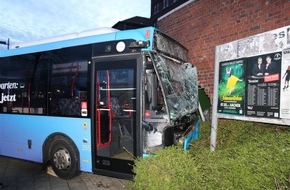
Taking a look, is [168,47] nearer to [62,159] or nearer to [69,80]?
[69,80]

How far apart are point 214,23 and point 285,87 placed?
4497mm

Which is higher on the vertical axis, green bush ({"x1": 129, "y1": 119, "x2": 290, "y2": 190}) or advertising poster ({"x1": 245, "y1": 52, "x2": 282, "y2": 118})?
advertising poster ({"x1": 245, "y1": 52, "x2": 282, "y2": 118})

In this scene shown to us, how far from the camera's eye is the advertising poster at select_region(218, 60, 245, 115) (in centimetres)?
462

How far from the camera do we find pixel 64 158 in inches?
222

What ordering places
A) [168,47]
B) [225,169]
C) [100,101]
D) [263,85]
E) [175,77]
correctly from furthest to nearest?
[168,47] < [175,77] < [100,101] < [263,85] < [225,169]

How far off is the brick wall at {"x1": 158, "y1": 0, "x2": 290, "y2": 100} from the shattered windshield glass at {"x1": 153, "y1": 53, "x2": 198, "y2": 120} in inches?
71.7

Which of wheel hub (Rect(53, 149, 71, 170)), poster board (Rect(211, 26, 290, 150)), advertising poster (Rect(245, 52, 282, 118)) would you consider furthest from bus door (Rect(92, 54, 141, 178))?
advertising poster (Rect(245, 52, 282, 118))

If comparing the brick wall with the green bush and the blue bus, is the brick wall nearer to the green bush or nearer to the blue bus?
the blue bus

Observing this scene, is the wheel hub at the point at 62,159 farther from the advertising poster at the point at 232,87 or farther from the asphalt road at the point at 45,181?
the advertising poster at the point at 232,87

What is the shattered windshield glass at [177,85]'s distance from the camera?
474 centimetres

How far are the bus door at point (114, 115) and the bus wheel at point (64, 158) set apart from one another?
529 millimetres

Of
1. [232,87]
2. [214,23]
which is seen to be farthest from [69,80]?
[214,23]

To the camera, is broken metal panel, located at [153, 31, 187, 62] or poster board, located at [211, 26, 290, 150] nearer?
poster board, located at [211, 26, 290, 150]

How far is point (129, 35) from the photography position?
504 centimetres
